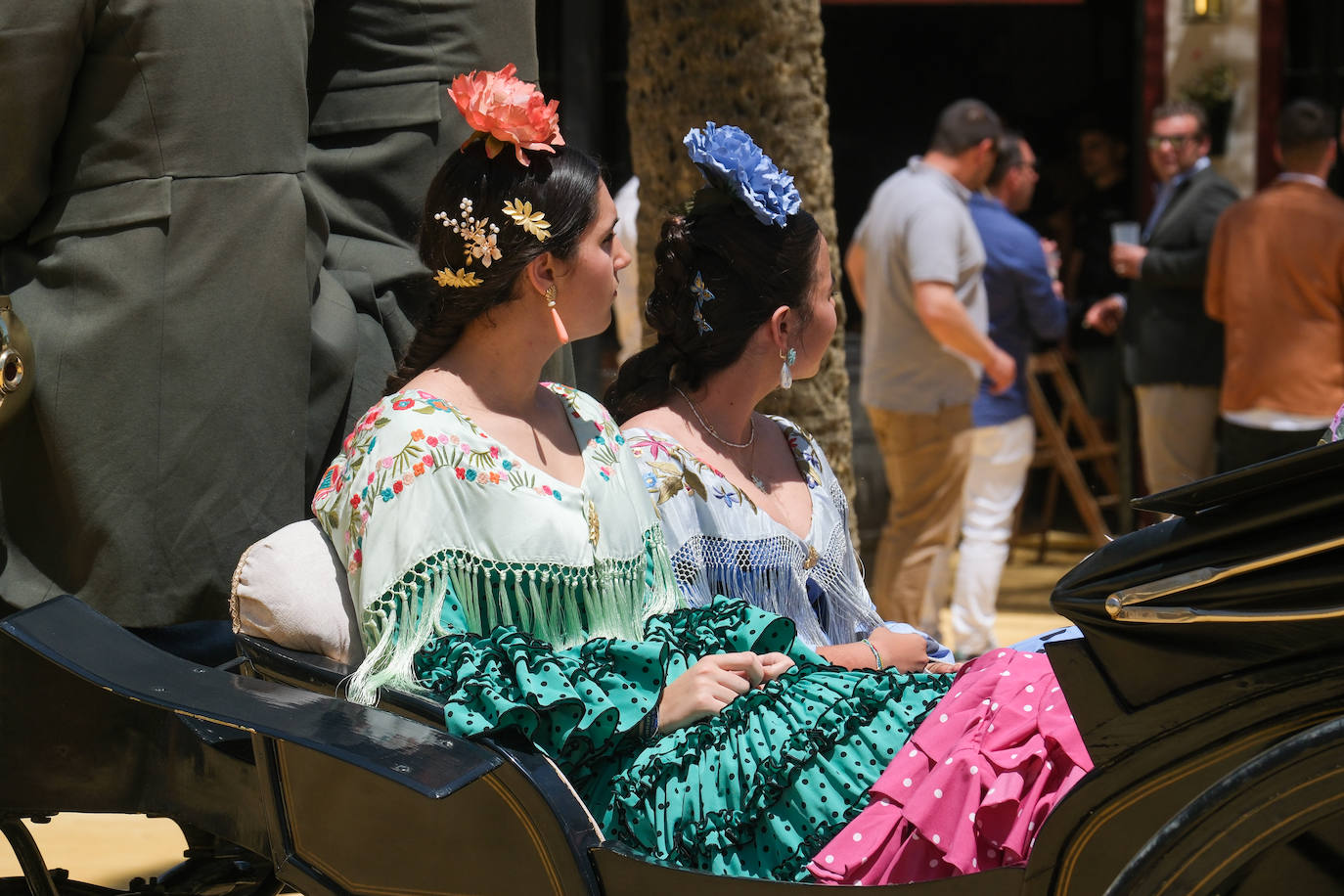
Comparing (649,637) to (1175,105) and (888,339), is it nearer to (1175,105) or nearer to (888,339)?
(888,339)

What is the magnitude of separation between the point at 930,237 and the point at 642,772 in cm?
360

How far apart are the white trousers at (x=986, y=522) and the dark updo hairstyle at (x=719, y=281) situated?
131 inches

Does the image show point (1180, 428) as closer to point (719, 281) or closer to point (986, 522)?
point (986, 522)

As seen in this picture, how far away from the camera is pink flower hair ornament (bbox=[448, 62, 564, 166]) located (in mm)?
2297

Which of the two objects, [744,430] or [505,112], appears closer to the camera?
[505,112]

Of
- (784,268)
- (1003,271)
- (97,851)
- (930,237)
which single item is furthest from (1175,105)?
(97,851)

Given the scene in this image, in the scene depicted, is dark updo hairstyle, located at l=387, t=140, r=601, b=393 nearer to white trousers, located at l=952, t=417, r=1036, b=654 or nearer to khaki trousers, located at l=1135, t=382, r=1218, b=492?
white trousers, located at l=952, t=417, r=1036, b=654

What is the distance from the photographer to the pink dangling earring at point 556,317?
236 cm

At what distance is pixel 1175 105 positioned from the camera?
6668 millimetres

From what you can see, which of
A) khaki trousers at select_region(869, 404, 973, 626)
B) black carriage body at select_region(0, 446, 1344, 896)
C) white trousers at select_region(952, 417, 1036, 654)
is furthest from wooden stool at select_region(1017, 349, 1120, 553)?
black carriage body at select_region(0, 446, 1344, 896)

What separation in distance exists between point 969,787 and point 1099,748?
0.28m

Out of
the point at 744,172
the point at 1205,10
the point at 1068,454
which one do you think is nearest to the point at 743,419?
the point at 744,172

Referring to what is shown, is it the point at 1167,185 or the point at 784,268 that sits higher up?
the point at 784,268

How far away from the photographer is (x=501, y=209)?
7.66ft
